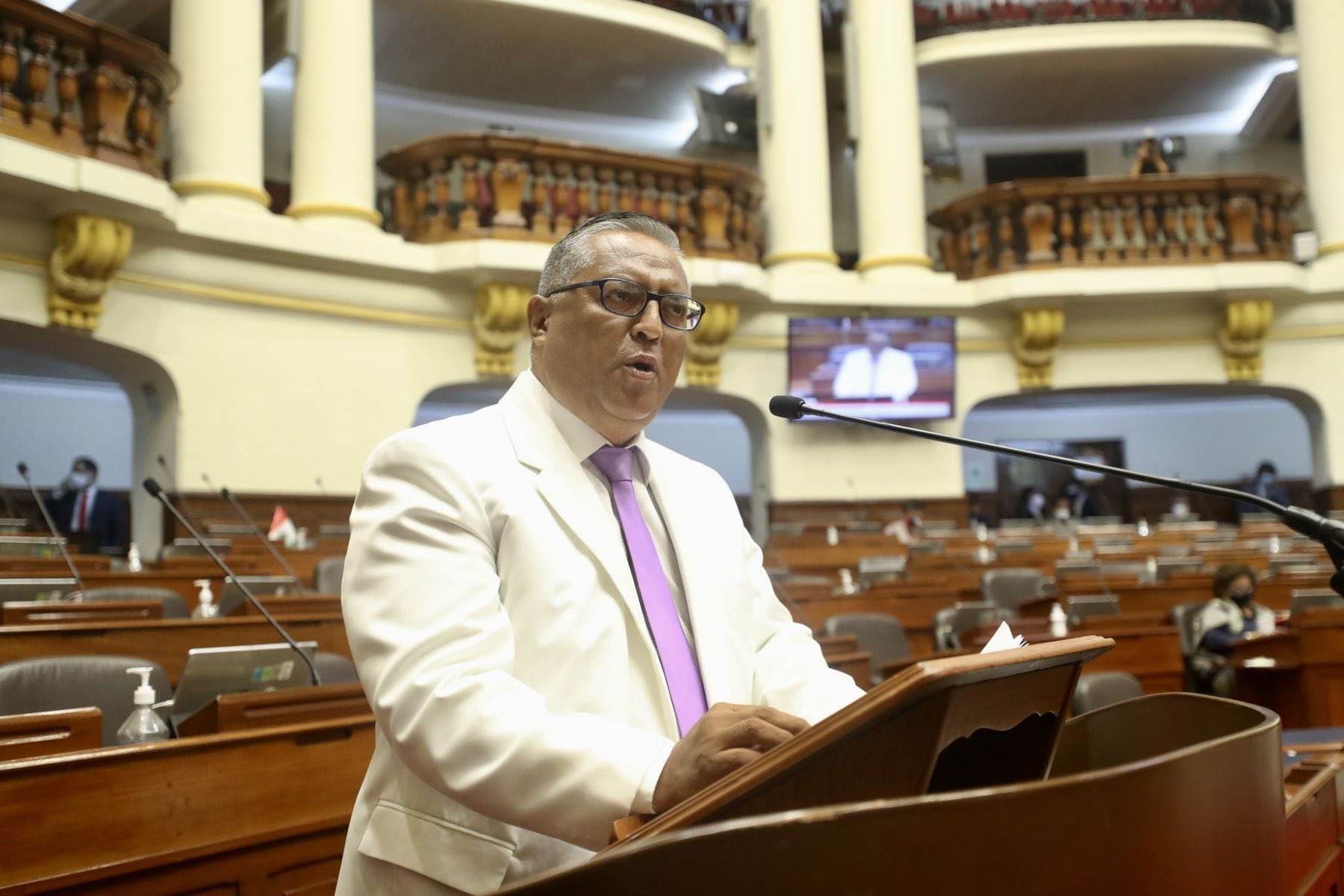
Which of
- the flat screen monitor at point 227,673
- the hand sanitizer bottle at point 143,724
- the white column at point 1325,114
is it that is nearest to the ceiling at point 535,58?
the white column at point 1325,114

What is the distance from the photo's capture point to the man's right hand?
3.33ft

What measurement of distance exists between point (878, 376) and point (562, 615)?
27.2 ft

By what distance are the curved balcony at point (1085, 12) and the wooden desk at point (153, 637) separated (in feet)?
30.9

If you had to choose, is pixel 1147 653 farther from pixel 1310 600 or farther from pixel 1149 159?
pixel 1149 159

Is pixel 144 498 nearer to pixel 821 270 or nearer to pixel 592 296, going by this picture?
pixel 821 270

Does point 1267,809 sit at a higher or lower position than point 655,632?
lower

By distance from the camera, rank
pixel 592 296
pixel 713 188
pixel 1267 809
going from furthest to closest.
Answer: pixel 713 188
pixel 592 296
pixel 1267 809

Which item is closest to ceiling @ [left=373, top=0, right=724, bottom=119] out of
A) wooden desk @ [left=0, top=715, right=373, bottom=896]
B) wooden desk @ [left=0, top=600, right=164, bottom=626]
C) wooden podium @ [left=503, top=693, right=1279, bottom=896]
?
wooden desk @ [left=0, top=600, right=164, bottom=626]

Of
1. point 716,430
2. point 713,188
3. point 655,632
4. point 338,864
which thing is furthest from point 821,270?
point 655,632

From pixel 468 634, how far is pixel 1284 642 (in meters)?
4.79

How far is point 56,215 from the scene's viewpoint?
6.20m

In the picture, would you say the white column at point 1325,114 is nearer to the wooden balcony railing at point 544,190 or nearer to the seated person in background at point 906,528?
the seated person in background at point 906,528

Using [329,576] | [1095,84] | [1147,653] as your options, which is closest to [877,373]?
[1147,653]

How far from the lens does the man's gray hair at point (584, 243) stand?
154 centimetres
